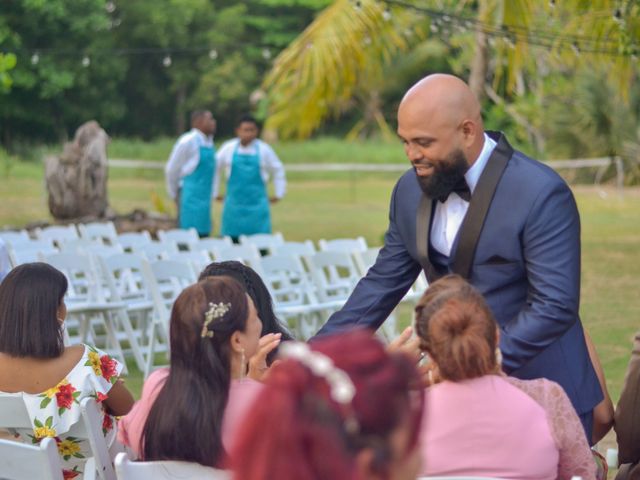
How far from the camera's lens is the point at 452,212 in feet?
13.3

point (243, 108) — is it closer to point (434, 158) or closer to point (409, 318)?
point (409, 318)

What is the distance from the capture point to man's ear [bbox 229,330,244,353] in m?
3.77

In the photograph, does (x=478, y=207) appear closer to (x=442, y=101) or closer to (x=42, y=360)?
(x=442, y=101)

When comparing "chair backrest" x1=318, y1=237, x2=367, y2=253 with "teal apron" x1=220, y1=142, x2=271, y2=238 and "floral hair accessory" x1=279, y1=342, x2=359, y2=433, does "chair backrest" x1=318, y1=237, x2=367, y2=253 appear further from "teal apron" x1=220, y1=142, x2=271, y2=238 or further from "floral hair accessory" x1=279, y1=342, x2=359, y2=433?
"floral hair accessory" x1=279, y1=342, x2=359, y2=433

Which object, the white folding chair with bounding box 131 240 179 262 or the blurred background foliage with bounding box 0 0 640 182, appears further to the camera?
the blurred background foliage with bounding box 0 0 640 182

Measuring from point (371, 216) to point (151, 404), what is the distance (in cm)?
2073

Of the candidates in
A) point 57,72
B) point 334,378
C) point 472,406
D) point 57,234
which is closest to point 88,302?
point 57,234

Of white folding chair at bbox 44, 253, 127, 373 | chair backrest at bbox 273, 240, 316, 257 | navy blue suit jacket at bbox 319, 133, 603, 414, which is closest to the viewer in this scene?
navy blue suit jacket at bbox 319, 133, 603, 414

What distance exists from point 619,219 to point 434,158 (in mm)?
20362

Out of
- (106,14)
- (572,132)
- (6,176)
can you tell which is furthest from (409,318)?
(106,14)

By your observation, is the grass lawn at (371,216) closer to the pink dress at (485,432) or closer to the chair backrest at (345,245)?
the chair backrest at (345,245)

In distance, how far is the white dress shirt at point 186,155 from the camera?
1427 centimetres

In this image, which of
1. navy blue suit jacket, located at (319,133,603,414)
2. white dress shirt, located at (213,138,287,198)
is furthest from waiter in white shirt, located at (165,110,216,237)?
navy blue suit jacket, located at (319,133,603,414)

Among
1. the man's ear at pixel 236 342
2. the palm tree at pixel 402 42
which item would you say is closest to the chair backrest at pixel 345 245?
the palm tree at pixel 402 42
